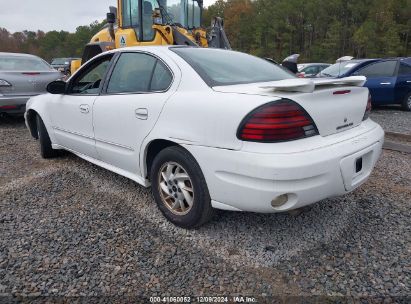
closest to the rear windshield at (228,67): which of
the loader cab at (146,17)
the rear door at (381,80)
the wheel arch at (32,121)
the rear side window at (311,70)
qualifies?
the wheel arch at (32,121)

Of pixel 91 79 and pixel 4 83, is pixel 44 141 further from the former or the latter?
pixel 4 83

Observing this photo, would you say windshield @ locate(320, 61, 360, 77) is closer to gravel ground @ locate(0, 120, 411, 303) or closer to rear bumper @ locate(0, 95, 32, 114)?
gravel ground @ locate(0, 120, 411, 303)

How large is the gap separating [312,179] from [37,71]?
6.95 meters

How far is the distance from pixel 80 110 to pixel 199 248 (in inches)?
81.6

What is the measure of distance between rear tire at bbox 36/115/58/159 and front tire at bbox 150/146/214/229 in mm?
2456

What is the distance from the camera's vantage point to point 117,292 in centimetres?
217

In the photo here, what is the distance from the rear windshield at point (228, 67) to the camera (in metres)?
2.78

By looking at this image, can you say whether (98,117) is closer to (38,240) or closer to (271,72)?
(38,240)

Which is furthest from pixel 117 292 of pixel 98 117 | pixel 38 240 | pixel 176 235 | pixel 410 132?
pixel 410 132

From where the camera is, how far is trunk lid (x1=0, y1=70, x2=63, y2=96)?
22.2 feet

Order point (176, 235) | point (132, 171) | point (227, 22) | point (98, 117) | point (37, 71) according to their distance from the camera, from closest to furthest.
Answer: point (176, 235) → point (132, 171) → point (98, 117) → point (37, 71) → point (227, 22)

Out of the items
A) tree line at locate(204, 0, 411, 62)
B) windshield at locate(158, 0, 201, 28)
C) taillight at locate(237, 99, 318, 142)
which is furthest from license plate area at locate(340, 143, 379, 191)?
tree line at locate(204, 0, 411, 62)

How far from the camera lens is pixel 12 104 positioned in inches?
266

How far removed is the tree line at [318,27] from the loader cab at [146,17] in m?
22.5
